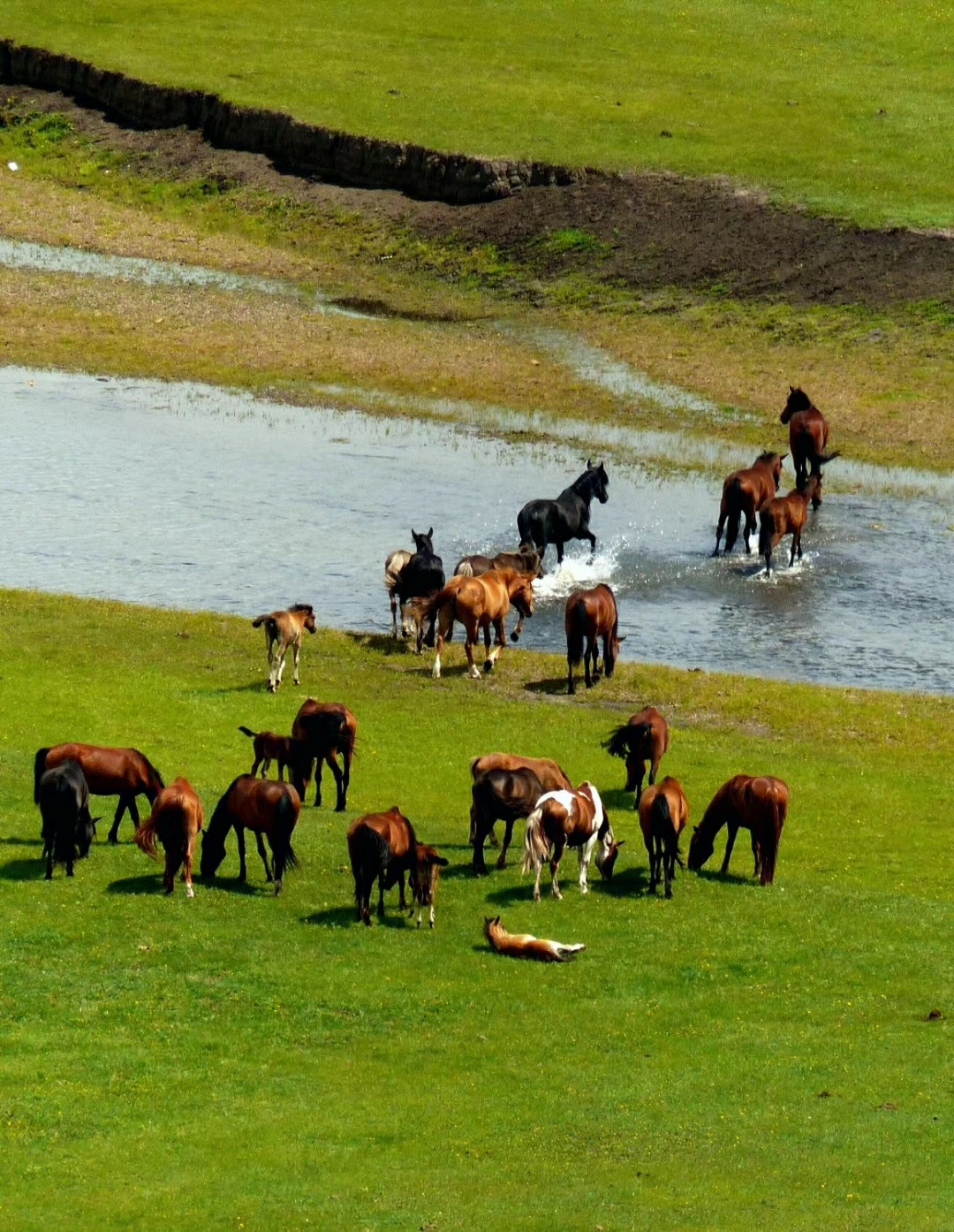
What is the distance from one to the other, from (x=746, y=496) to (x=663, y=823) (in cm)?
1730

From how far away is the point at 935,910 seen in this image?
68.5ft

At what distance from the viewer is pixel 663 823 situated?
66.6ft

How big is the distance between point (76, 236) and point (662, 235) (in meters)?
17.5

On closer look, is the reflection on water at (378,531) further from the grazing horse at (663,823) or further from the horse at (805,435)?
the grazing horse at (663,823)

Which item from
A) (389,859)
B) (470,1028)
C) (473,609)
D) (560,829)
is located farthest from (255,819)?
(473,609)

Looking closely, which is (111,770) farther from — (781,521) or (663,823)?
(781,521)

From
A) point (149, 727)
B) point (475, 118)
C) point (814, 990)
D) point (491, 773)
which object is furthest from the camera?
point (475, 118)

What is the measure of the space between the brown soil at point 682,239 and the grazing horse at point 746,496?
1698 centimetres

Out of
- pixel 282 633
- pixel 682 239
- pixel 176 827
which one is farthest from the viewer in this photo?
pixel 682 239

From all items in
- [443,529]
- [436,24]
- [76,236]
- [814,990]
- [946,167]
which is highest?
[436,24]

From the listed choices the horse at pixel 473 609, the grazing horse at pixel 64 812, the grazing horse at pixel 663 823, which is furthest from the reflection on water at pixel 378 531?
the grazing horse at pixel 64 812

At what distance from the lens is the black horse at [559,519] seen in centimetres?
3553

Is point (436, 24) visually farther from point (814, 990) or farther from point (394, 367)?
point (814, 990)

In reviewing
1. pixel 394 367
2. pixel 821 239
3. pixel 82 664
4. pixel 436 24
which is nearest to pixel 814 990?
pixel 82 664
